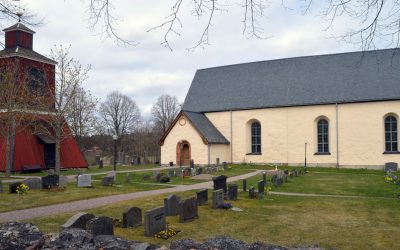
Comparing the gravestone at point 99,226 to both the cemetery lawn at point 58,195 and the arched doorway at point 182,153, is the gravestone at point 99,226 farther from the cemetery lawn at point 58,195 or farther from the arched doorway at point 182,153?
the arched doorway at point 182,153

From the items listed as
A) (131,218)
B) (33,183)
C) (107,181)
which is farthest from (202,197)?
(33,183)

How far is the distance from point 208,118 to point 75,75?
1648cm

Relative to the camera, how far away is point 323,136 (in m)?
35.9

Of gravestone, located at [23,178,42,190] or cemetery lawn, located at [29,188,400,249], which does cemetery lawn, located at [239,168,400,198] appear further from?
gravestone, located at [23,178,42,190]

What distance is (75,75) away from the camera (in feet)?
91.4

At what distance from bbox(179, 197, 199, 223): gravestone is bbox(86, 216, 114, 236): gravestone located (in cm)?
329

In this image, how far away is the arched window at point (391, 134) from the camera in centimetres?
3331

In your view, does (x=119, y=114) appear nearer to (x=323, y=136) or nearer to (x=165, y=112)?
(x=165, y=112)

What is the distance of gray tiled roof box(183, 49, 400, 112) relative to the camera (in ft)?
113

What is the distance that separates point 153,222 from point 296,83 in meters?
30.6

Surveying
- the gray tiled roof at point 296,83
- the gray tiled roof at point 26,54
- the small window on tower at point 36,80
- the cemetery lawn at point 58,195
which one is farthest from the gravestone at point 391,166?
the gray tiled roof at point 26,54

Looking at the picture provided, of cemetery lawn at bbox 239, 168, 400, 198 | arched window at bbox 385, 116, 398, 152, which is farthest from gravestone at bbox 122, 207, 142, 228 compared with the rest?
arched window at bbox 385, 116, 398, 152

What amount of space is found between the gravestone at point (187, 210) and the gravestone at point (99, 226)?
329 centimetres

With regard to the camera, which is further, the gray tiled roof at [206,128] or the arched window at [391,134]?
the gray tiled roof at [206,128]
